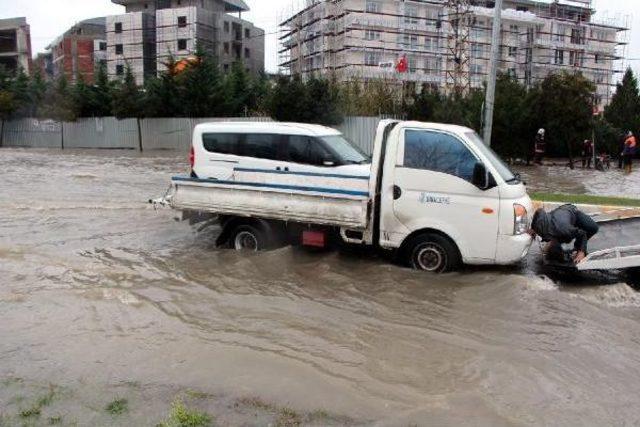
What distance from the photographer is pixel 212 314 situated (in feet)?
21.6

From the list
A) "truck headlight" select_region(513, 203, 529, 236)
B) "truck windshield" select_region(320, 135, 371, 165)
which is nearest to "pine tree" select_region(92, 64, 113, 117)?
"truck windshield" select_region(320, 135, 371, 165)

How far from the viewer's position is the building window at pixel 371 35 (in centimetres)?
7753

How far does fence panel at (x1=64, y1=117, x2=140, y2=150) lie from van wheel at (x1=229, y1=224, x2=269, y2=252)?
99.6ft

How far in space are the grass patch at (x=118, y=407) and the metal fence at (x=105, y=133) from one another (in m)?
30.1

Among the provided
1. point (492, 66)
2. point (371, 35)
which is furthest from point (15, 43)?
point (492, 66)

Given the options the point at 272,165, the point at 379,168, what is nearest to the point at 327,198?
the point at 379,168

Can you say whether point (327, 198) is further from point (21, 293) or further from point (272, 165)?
point (21, 293)

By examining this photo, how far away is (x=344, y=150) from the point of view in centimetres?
946

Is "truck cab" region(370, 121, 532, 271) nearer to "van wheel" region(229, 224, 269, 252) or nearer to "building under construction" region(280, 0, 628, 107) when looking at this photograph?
"van wheel" region(229, 224, 269, 252)

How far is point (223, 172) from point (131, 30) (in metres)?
81.9

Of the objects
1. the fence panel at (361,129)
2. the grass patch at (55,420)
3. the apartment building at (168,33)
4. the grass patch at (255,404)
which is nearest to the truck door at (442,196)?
the grass patch at (255,404)

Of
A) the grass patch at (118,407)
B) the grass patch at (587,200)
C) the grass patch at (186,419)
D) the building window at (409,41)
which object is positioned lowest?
the grass patch at (118,407)

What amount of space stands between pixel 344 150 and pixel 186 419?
6.01 metres

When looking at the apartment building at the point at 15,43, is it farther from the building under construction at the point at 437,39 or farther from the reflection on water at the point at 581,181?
the reflection on water at the point at 581,181
